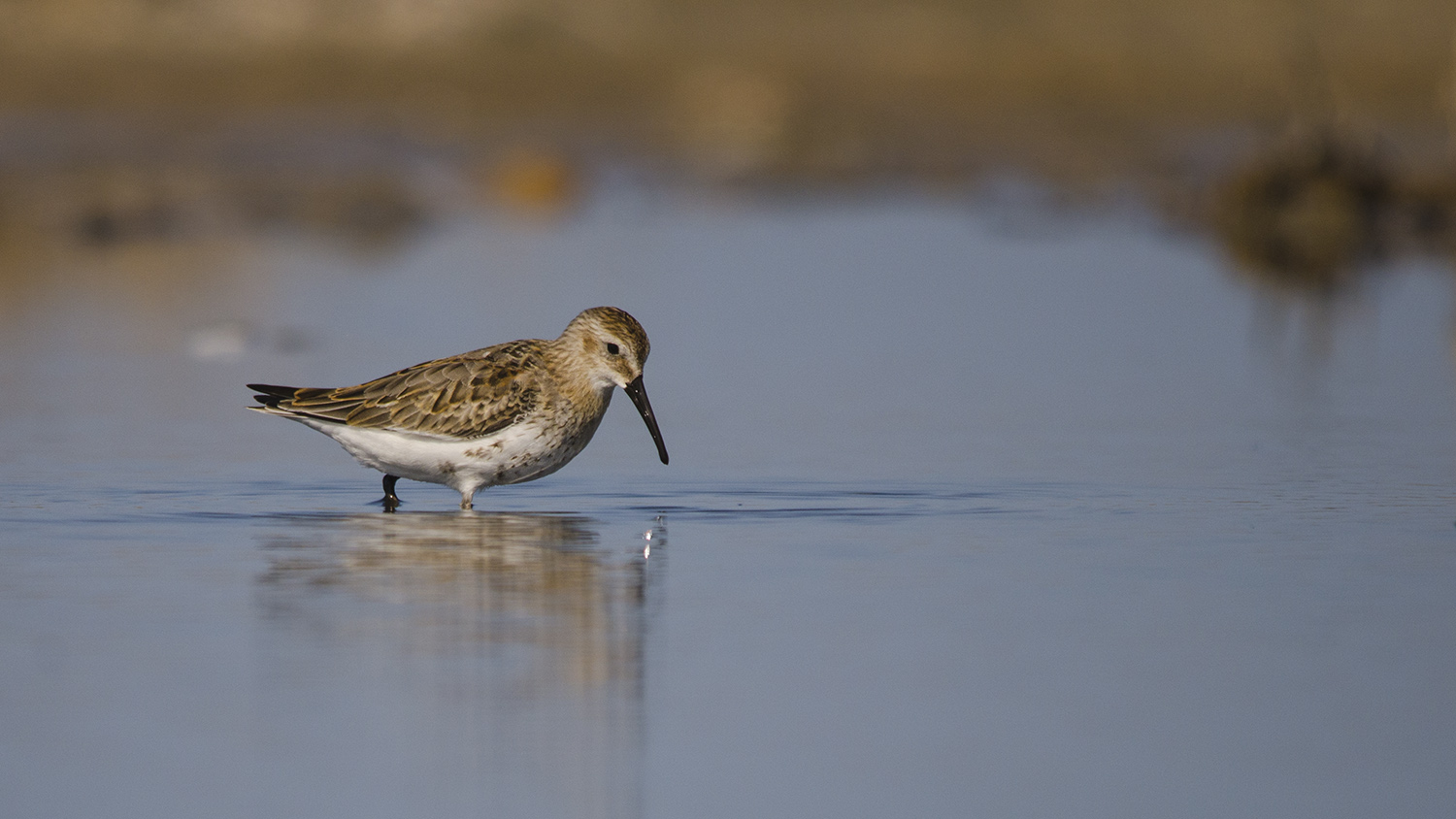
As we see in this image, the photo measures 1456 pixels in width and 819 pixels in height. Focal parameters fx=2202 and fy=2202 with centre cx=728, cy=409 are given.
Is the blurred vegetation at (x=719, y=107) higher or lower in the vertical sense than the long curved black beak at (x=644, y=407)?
higher

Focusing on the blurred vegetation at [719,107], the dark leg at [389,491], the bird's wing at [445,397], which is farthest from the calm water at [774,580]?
the blurred vegetation at [719,107]

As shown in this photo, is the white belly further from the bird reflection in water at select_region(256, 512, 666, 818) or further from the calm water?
the bird reflection in water at select_region(256, 512, 666, 818)

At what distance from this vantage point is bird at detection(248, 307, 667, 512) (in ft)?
31.2

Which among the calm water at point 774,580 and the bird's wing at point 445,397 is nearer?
the calm water at point 774,580

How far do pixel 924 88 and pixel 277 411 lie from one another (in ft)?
99.4

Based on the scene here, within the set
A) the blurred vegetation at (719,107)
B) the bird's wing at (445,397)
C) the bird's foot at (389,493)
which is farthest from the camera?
the blurred vegetation at (719,107)

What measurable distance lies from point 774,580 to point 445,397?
248 centimetres

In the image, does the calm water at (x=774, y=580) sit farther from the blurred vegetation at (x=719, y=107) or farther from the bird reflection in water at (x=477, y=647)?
the blurred vegetation at (x=719, y=107)

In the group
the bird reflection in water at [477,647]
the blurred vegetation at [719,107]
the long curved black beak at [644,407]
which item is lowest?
the bird reflection in water at [477,647]

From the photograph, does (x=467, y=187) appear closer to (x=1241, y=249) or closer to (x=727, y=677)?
(x=1241, y=249)

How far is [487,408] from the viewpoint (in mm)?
9633

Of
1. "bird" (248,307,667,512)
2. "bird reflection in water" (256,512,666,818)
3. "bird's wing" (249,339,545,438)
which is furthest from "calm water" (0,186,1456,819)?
"bird's wing" (249,339,545,438)

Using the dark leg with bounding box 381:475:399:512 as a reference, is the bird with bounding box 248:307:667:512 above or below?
above

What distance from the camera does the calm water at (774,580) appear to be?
5648 millimetres
